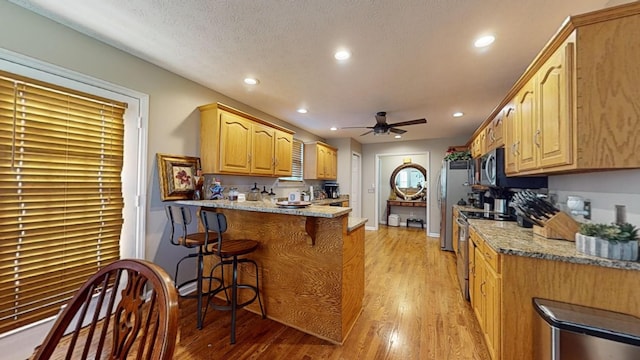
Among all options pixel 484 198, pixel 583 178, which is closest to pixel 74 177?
pixel 583 178

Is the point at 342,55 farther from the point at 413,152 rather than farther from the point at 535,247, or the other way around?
the point at 413,152

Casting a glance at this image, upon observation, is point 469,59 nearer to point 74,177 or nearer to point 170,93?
point 170,93

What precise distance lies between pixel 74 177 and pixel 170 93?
123cm

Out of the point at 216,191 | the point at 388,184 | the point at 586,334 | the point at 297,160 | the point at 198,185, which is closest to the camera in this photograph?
the point at 586,334

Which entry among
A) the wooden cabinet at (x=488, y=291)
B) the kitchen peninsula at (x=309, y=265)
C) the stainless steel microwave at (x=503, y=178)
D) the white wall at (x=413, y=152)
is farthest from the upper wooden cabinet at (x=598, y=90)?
the white wall at (x=413, y=152)

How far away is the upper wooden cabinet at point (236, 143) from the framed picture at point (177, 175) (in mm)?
186

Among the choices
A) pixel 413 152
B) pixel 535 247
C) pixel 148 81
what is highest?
pixel 148 81

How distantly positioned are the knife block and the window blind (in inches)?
139

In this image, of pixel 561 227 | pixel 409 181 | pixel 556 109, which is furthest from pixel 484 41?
pixel 409 181

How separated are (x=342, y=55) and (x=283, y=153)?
2.10 meters

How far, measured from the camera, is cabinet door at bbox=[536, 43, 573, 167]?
55.6 inches

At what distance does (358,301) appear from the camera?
238 centimetres

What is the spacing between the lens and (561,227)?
1.70m

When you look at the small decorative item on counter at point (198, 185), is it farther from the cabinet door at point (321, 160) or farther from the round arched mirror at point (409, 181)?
the round arched mirror at point (409, 181)
